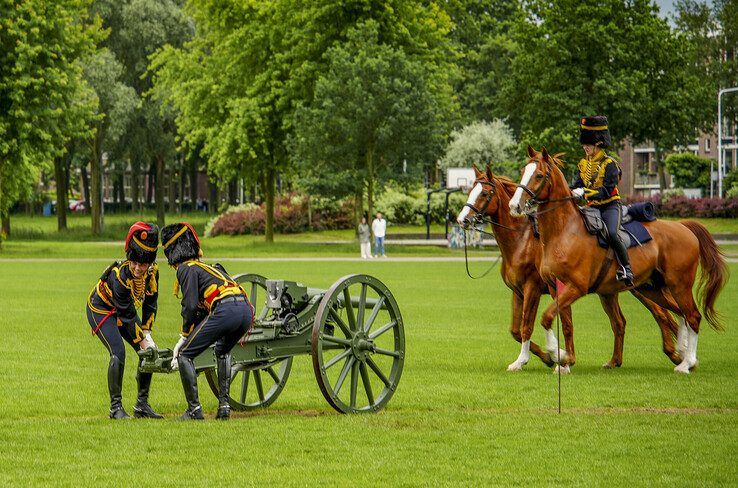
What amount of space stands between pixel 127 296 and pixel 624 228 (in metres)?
7.20

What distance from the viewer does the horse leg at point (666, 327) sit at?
1700cm

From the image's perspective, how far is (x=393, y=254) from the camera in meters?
56.4

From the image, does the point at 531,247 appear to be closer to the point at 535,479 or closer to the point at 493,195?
the point at 493,195

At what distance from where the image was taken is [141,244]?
471 inches

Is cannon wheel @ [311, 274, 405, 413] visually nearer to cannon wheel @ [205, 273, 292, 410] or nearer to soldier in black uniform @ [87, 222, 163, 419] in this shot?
cannon wheel @ [205, 273, 292, 410]

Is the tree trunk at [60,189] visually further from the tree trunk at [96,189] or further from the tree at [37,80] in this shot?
the tree at [37,80]

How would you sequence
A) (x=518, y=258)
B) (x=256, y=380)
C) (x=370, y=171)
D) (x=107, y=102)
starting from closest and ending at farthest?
(x=256, y=380) < (x=518, y=258) < (x=370, y=171) < (x=107, y=102)

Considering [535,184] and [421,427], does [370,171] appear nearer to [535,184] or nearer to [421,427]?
[535,184]

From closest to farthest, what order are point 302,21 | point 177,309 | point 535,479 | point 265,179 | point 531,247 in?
point 535,479 → point 531,247 → point 177,309 → point 302,21 → point 265,179

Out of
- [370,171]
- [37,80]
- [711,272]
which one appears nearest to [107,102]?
[37,80]

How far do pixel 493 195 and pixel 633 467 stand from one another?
7637 millimetres

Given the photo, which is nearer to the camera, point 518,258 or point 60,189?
point 518,258

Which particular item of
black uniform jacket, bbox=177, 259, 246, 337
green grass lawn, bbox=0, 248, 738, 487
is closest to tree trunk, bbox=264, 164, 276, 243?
green grass lawn, bbox=0, 248, 738, 487

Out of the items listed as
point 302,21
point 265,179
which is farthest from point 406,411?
point 265,179
